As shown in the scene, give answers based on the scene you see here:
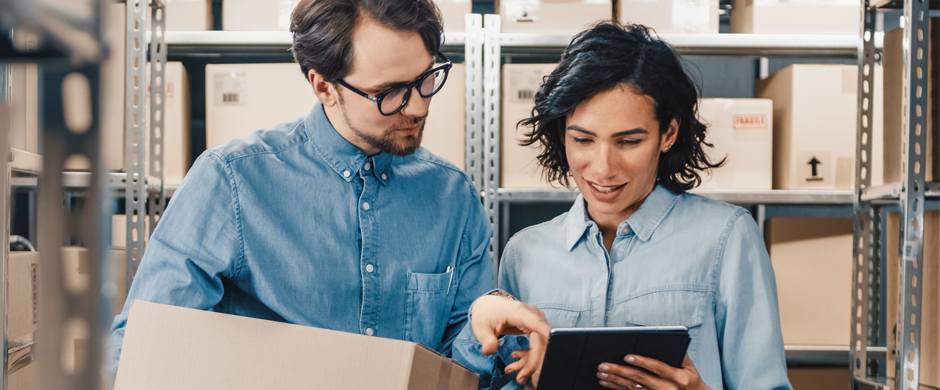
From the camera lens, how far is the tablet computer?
2.47 feet

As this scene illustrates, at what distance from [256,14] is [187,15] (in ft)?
0.64

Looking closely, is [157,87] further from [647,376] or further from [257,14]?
[647,376]

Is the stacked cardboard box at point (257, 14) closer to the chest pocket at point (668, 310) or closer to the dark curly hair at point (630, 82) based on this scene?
the dark curly hair at point (630, 82)

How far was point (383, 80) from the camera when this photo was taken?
956mm

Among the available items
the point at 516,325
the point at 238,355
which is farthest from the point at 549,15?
the point at 238,355

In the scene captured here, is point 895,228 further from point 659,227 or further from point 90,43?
point 90,43

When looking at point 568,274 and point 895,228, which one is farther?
point 895,228

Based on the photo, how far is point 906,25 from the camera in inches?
51.8

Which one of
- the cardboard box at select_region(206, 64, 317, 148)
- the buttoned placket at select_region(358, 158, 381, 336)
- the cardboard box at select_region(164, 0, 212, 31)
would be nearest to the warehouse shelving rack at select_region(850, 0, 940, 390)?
the buttoned placket at select_region(358, 158, 381, 336)

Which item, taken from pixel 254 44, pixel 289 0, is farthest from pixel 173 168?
pixel 289 0

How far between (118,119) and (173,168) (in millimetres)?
1679

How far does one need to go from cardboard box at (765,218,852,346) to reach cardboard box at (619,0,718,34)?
24.1 inches

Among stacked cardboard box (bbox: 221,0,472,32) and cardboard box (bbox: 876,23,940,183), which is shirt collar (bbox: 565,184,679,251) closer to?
cardboard box (bbox: 876,23,940,183)

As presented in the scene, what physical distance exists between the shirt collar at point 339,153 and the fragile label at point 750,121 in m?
1.16
